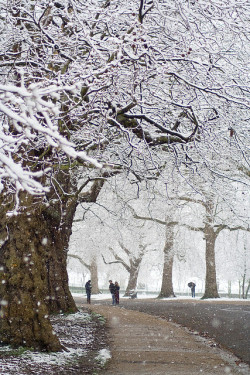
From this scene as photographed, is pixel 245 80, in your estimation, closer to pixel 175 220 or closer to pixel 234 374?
pixel 234 374

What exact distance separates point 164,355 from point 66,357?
6.63 ft

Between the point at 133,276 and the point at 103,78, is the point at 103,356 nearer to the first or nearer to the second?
the point at 103,78

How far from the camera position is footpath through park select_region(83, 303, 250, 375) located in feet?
22.9

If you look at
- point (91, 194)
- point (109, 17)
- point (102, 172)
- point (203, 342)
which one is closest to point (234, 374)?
point (203, 342)

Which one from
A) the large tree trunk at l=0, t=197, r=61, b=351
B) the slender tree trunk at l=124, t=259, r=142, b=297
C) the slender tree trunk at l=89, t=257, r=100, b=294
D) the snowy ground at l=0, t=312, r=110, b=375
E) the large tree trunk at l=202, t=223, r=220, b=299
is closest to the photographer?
the snowy ground at l=0, t=312, r=110, b=375

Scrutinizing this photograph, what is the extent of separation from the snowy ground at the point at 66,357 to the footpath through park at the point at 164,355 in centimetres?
29

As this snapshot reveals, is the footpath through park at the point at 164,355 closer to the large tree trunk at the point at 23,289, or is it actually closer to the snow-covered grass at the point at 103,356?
the snow-covered grass at the point at 103,356

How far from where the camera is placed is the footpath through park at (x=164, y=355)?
6.98m

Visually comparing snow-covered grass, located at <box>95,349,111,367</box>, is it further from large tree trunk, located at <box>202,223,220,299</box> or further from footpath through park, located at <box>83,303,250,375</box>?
large tree trunk, located at <box>202,223,220,299</box>

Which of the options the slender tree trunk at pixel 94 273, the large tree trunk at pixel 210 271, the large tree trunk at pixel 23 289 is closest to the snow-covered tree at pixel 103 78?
the large tree trunk at pixel 23 289

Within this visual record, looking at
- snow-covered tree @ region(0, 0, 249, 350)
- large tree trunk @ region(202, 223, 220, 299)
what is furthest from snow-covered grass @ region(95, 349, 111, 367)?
large tree trunk @ region(202, 223, 220, 299)

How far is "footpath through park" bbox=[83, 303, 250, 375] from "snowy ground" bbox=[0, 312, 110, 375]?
288 millimetres

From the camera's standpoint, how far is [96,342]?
9.72 meters

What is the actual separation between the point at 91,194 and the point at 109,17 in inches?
320
